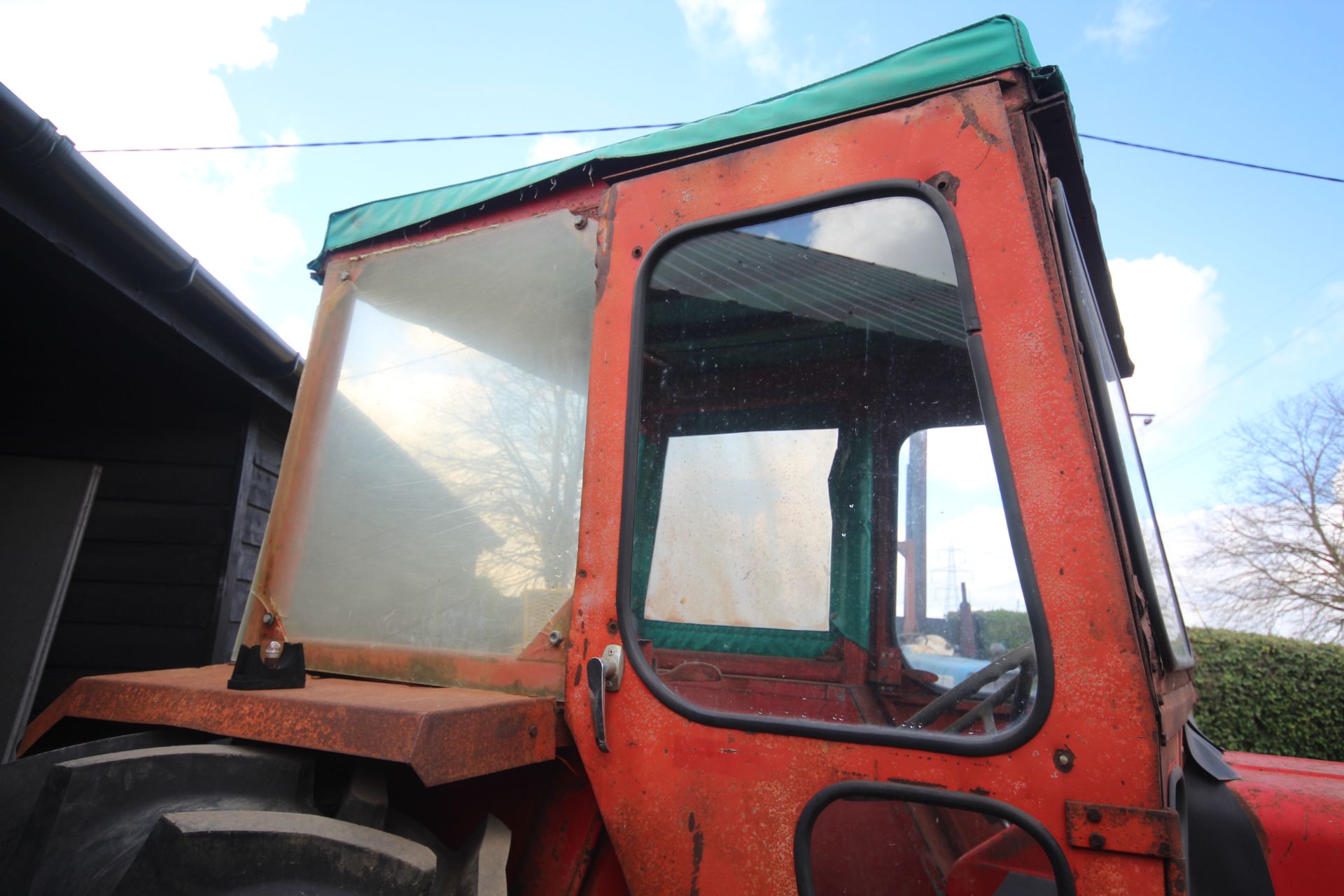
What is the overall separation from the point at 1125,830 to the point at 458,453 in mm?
1146

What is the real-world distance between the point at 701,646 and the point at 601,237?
0.76m

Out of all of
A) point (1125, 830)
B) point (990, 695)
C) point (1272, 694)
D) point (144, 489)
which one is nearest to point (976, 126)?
point (990, 695)

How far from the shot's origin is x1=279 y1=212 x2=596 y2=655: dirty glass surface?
A: 1312 millimetres

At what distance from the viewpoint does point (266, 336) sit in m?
3.84

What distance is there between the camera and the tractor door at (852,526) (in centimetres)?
94

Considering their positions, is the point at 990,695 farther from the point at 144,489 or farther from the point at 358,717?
the point at 144,489

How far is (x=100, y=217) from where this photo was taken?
8.80 feet

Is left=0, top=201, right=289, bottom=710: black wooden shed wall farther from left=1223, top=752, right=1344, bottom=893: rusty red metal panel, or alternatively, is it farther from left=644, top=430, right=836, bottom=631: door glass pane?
left=1223, top=752, right=1344, bottom=893: rusty red metal panel

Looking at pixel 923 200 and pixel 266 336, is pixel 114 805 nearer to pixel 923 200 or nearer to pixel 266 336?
pixel 923 200

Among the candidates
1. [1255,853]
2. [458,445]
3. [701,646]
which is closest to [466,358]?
[458,445]

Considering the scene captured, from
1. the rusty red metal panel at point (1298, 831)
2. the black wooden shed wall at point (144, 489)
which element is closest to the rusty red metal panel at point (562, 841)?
the rusty red metal panel at point (1298, 831)

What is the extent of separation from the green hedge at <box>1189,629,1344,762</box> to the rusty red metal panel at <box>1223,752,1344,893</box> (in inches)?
287

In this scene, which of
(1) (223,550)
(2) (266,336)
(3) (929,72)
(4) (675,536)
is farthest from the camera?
(1) (223,550)

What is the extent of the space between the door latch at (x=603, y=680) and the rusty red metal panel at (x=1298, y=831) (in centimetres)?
100
